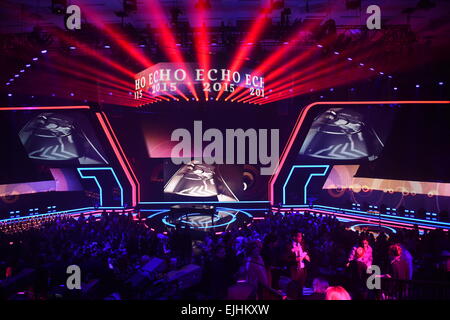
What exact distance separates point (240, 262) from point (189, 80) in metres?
8.53

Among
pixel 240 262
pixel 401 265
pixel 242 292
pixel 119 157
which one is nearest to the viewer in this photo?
pixel 242 292

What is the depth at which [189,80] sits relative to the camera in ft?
45.3

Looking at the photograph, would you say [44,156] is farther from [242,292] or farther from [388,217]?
[388,217]

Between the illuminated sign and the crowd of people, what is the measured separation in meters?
6.12

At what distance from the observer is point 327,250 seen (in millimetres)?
8133

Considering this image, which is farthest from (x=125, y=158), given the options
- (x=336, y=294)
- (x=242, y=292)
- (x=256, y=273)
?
(x=336, y=294)

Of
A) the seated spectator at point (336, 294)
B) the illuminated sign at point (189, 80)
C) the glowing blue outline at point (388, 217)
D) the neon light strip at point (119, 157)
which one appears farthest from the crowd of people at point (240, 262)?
the illuminated sign at point (189, 80)

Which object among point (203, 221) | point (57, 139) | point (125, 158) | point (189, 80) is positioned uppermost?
point (189, 80)

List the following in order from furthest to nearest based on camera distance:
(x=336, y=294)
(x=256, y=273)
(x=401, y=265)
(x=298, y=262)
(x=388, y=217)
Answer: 1. (x=388, y=217)
2. (x=298, y=262)
3. (x=401, y=265)
4. (x=256, y=273)
5. (x=336, y=294)

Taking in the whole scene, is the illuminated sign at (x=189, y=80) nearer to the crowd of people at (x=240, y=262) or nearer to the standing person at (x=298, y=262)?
the crowd of people at (x=240, y=262)

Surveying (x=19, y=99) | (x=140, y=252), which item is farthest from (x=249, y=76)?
(x=19, y=99)

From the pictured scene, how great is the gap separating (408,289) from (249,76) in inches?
414

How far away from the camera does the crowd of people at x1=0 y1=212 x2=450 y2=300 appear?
609 centimetres
